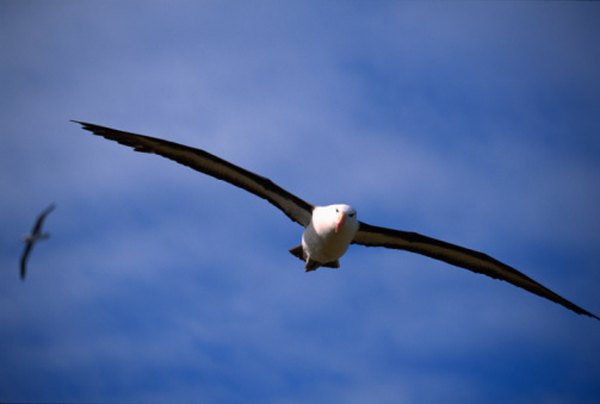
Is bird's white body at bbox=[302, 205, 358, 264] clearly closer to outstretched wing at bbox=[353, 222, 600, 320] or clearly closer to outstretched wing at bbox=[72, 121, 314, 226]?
outstretched wing at bbox=[72, 121, 314, 226]

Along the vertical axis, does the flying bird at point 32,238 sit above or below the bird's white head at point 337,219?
below

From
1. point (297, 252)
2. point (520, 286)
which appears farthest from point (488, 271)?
point (297, 252)

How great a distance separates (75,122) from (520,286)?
10.3m

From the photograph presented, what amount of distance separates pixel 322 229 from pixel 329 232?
0.18 metres

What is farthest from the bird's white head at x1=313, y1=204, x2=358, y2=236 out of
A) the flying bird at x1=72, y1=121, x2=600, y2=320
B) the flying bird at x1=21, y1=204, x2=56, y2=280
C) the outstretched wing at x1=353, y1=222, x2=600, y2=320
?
the flying bird at x1=21, y1=204, x2=56, y2=280

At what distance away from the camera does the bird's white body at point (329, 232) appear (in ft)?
47.2

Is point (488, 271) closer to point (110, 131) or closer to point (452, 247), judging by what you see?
point (452, 247)

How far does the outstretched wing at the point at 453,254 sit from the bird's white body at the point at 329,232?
40.6 inches

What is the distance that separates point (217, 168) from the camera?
15.3 metres

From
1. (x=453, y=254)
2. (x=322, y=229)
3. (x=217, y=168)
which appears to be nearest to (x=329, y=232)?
(x=322, y=229)

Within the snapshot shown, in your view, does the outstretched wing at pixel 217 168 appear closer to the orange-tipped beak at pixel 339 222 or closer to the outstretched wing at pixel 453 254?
the orange-tipped beak at pixel 339 222

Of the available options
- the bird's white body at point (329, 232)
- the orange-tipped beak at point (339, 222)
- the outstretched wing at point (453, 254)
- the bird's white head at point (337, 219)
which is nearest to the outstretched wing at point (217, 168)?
the bird's white body at point (329, 232)

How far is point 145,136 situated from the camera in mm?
14570

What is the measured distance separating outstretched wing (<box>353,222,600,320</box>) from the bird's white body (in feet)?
3.39
